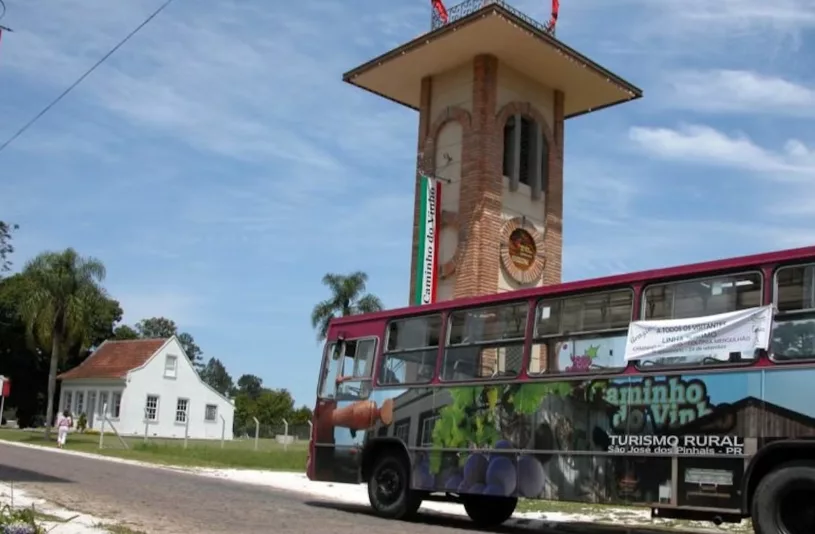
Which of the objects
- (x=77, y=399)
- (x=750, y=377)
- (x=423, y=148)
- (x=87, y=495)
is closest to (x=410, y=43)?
(x=423, y=148)

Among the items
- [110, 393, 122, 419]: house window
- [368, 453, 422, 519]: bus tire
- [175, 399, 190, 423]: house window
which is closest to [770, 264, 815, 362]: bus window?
[368, 453, 422, 519]: bus tire

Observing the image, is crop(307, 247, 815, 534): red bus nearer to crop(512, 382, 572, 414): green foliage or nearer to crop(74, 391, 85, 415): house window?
crop(512, 382, 572, 414): green foliage

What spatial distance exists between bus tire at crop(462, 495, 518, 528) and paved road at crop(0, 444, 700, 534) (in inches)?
11.1

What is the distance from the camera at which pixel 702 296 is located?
1045cm

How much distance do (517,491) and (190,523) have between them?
4268 millimetres

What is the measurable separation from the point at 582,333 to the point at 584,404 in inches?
36.0

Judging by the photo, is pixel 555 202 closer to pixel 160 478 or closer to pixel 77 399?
pixel 160 478

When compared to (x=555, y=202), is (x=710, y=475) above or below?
below

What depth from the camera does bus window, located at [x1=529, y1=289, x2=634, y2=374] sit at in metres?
11.1

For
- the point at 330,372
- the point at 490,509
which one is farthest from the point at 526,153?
the point at 490,509

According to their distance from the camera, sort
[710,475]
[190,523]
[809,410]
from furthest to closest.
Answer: [190,523] → [710,475] → [809,410]

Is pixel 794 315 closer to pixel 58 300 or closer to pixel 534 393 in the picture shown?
pixel 534 393

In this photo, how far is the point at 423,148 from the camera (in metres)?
25.3

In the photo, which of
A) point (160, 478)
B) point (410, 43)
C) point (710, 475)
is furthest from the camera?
point (410, 43)
